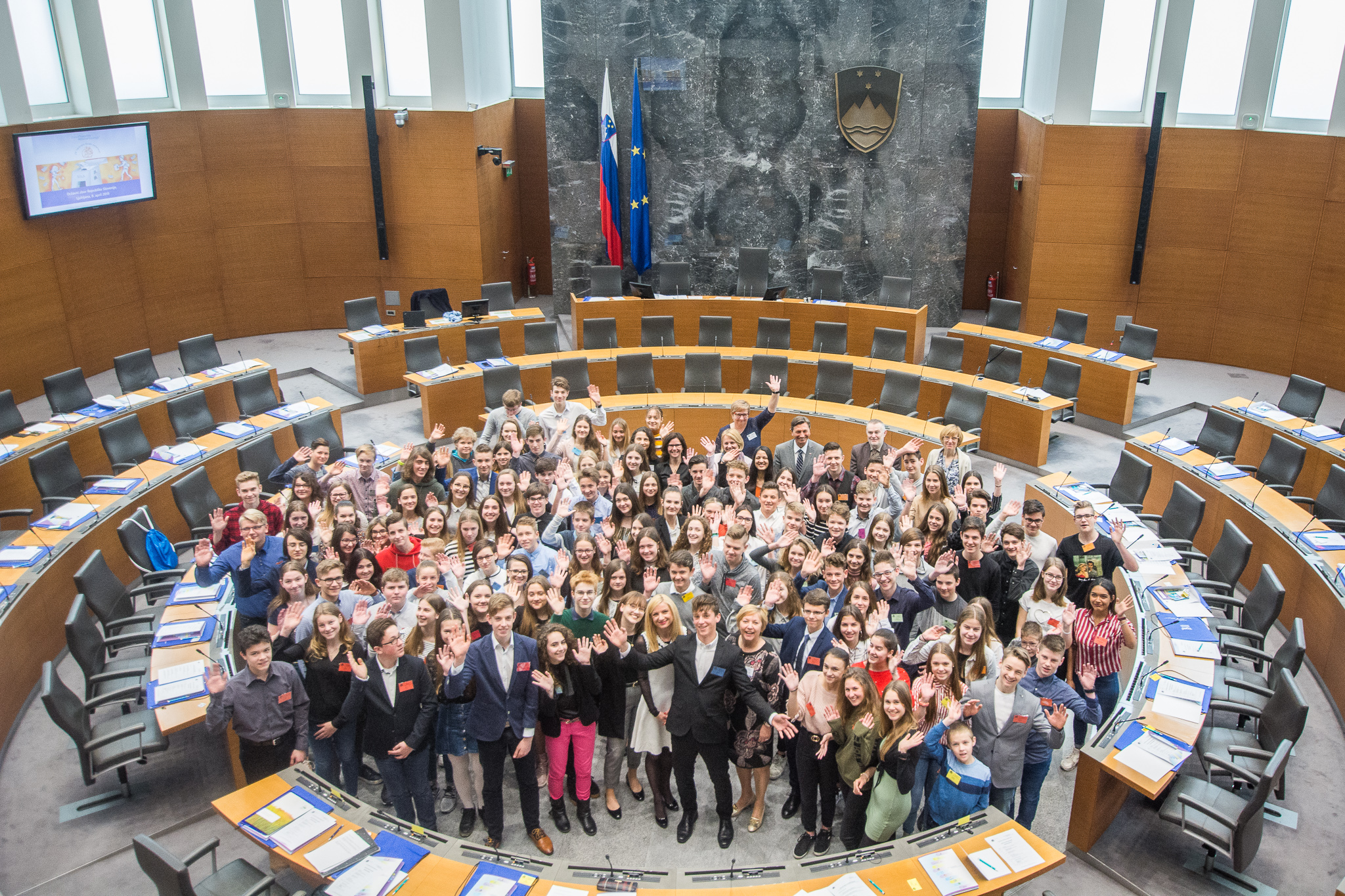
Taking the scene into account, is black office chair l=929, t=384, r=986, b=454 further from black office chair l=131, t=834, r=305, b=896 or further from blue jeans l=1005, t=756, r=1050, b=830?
black office chair l=131, t=834, r=305, b=896

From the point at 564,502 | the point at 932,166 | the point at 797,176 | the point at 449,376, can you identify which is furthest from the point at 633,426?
the point at 932,166

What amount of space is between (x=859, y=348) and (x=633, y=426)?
391cm

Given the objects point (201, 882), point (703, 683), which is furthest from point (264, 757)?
point (703, 683)

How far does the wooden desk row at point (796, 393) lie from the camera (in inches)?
428

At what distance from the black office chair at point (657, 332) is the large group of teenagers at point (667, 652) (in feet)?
17.7

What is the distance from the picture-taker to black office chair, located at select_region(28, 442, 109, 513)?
8500 millimetres

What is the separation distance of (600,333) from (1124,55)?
8.04m

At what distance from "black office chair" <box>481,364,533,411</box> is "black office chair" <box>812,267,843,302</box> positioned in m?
4.49

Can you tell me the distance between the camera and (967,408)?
10.9 m

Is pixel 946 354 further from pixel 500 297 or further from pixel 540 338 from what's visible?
pixel 500 297

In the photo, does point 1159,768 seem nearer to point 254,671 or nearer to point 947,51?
point 254,671

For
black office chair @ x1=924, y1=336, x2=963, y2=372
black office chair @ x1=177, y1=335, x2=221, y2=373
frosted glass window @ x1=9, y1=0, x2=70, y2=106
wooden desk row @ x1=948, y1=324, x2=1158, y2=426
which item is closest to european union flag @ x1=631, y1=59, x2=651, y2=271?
wooden desk row @ x1=948, y1=324, x2=1158, y2=426

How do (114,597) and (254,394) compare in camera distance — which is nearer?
(114,597)

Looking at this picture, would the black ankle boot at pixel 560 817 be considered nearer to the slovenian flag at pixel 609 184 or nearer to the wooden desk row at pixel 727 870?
the wooden desk row at pixel 727 870
